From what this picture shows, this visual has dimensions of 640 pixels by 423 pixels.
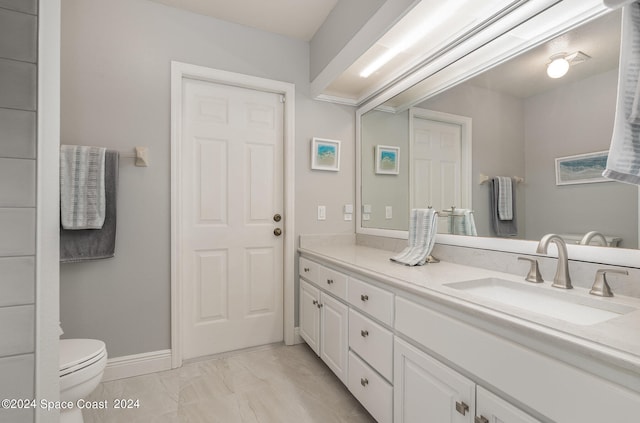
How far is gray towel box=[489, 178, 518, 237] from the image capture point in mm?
1419

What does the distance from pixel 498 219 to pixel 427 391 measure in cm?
89

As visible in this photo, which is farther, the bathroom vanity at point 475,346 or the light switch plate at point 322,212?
the light switch plate at point 322,212

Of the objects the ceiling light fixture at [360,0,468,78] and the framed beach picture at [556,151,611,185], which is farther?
the ceiling light fixture at [360,0,468,78]

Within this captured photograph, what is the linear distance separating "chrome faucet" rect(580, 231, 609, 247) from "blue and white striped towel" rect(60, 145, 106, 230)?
8.16ft

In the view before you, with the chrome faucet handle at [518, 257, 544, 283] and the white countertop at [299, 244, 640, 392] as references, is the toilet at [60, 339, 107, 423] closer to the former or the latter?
the white countertop at [299, 244, 640, 392]

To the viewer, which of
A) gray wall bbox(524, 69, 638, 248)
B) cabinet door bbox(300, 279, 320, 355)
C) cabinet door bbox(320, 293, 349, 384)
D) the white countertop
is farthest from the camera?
cabinet door bbox(300, 279, 320, 355)

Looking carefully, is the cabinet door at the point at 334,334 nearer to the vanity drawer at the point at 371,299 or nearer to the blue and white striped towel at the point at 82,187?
the vanity drawer at the point at 371,299

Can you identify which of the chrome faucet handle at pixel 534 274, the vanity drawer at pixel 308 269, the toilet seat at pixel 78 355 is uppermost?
the chrome faucet handle at pixel 534 274

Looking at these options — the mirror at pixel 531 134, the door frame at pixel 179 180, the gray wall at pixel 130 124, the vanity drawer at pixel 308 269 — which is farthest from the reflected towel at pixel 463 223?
the gray wall at pixel 130 124

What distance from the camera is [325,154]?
2574 mm

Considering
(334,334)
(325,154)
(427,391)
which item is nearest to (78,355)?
(334,334)

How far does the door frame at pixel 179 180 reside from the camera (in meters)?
2.11

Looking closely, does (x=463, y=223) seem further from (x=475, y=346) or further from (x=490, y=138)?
(x=475, y=346)

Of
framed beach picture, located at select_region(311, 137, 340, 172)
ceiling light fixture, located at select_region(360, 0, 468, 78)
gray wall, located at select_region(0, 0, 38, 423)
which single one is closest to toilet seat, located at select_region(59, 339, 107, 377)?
gray wall, located at select_region(0, 0, 38, 423)
